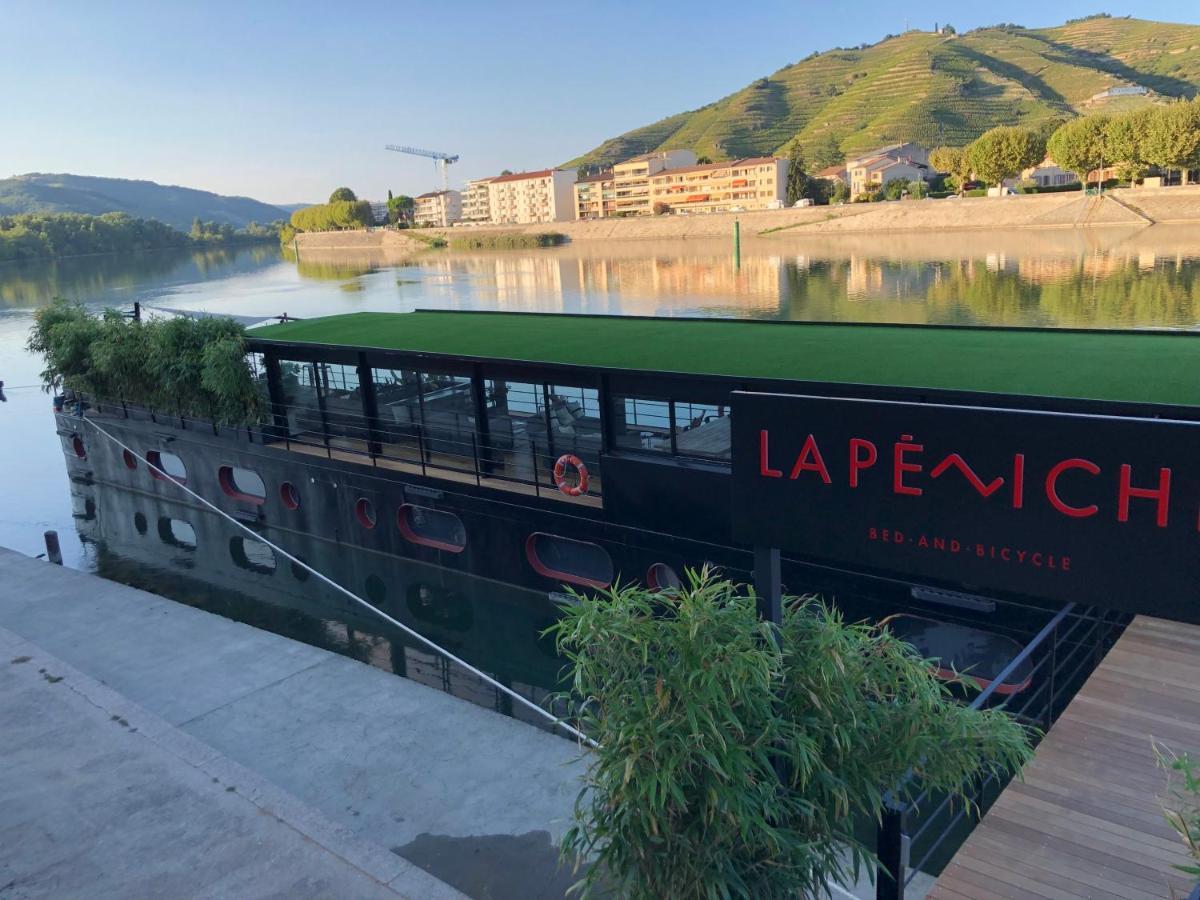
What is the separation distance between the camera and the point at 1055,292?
123ft

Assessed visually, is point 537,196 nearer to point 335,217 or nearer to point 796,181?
point 335,217

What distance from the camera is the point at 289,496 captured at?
15094mm

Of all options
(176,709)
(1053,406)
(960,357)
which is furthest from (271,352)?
(1053,406)

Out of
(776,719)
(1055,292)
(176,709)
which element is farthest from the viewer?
(1055,292)

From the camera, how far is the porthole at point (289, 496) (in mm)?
14891

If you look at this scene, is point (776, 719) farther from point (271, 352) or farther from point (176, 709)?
point (271, 352)

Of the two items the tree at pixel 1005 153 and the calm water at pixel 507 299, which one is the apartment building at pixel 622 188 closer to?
the calm water at pixel 507 299

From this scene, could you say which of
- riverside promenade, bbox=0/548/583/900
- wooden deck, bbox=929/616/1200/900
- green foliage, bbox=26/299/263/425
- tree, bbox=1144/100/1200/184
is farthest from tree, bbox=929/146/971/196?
riverside promenade, bbox=0/548/583/900

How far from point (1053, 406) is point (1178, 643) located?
2.07 m

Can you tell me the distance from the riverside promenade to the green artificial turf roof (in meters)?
4.24

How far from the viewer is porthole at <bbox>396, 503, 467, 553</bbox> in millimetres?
12945

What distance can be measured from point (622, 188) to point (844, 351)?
436ft

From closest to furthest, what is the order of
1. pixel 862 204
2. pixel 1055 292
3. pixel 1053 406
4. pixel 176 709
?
pixel 1053 406 → pixel 176 709 → pixel 1055 292 → pixel 862 204

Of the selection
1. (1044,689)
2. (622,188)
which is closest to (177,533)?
(1044,689)
